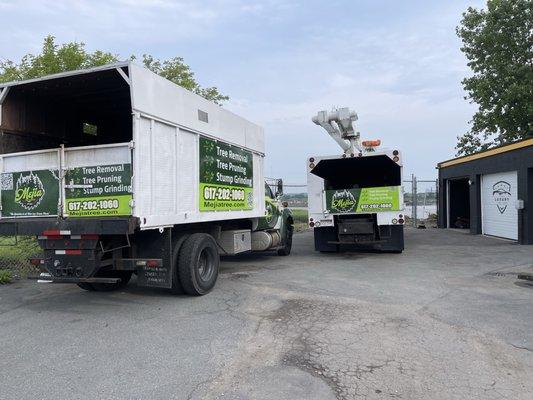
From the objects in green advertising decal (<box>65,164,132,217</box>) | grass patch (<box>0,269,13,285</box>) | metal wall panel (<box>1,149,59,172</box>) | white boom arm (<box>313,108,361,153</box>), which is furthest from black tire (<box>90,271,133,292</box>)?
white boom arm (<box>313,108,361,153</box>)

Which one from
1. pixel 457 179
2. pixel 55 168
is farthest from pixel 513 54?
pixel 55 168

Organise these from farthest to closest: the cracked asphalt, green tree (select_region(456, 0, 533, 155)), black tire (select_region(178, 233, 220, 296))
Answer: green tree (select_region(456, 0, 533, 155)), black tire (select_region(178, 233, 220, 296)), the cracked asphalt

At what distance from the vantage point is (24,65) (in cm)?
1294

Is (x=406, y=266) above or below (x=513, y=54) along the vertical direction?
below

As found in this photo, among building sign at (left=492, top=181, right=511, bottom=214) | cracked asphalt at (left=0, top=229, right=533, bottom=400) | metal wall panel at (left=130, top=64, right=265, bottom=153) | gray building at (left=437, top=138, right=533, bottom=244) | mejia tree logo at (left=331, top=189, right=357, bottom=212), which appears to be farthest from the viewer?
building sign at (left=492, top=181, right=511, bottom=214)

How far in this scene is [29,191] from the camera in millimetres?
6852

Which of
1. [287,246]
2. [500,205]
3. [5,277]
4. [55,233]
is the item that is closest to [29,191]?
[55,233]

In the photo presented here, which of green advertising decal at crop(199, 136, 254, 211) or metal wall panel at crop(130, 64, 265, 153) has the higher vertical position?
metal wall panel at crop(130, 64, 265, 153)

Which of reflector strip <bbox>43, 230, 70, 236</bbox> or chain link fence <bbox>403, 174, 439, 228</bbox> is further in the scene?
chain link fence <bbox>403, 174, 439, 228</bbox>

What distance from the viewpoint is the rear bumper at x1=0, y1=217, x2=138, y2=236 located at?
234 inches

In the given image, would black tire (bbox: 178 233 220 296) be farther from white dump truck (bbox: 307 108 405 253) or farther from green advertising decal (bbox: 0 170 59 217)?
white dump truck (bbox: 307 108 405 253)

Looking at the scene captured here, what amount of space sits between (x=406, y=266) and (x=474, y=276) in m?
1.61

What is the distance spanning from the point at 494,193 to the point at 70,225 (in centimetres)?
1678

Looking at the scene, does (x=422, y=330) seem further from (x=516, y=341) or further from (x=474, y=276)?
(x=474, y=276)
